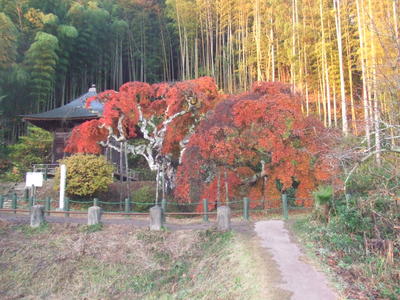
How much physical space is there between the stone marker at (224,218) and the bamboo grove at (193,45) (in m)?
5.25

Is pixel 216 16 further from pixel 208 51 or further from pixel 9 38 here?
pixel 9 38

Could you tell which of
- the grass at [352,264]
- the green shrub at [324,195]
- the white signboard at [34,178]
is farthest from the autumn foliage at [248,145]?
the white signboard at [34,178]

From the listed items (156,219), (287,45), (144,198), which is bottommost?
(156,219)

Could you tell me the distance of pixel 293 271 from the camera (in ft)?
17.6

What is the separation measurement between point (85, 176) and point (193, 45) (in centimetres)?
1548

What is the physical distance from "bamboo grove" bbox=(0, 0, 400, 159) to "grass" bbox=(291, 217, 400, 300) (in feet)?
15.9

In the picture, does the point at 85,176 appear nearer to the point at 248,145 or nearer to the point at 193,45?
the point at 248,145

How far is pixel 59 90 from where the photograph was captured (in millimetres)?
23984

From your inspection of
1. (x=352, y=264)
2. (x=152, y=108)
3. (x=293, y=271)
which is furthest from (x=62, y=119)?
(x=352, y=264)

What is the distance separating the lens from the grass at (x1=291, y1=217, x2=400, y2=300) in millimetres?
4594

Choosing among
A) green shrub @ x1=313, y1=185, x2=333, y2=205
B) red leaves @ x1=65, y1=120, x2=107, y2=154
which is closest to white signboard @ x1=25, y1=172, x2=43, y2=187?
red leaves @ x1=65, y1=120, x2=107, y2=154

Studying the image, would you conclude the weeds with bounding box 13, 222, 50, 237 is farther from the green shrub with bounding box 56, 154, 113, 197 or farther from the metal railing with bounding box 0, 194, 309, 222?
the green shrub with bounding box 56, 154, 113, 197

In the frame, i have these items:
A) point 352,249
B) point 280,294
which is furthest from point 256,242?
point 280,294

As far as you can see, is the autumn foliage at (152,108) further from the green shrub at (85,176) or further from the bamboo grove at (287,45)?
the bamboo grove at (287,45)
